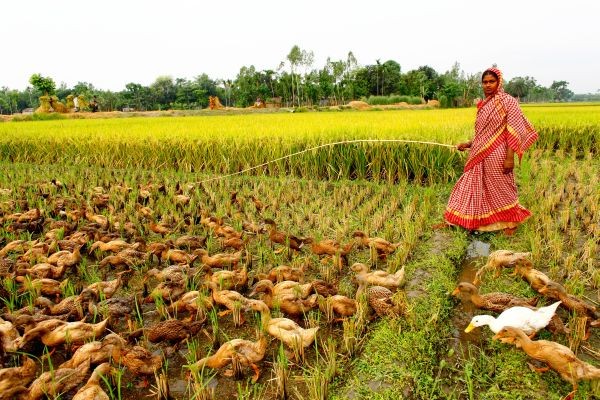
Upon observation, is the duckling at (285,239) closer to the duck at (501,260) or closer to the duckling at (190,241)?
the duckling at (190,241)

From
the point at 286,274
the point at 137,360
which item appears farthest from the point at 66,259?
the point at 286,274

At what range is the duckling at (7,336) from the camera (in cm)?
188

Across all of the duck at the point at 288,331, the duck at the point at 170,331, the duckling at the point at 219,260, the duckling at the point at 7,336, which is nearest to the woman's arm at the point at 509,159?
the duckling at the point at 219,260

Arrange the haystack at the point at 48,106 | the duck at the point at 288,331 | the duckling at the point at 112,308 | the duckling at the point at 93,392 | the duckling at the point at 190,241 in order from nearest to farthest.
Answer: the duckling at the point at 93,392 → the duck at the point at 288,331 → the duckling at the point at 112,308 → the duckling at the point at 190,241 → the haystack at the point at 48,106

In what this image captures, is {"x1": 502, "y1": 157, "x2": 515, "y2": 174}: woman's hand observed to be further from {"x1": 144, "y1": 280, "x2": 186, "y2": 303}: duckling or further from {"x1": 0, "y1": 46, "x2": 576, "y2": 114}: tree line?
{"x1": 0, "y1": 46, "x2": 576, "y2": 114}: tree line

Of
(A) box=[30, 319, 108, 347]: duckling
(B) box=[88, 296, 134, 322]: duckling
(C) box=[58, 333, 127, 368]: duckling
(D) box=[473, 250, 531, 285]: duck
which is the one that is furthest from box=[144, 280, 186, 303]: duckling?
(D) box=[473, 250, 531, 285]: duck

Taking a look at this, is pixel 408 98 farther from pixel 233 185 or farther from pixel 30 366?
pixel 30 366

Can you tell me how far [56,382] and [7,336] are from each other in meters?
0.48

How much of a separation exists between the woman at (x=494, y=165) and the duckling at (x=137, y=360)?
2970 millimetres

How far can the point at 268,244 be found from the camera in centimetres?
362

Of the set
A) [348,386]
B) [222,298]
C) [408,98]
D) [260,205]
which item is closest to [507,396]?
[348,386]

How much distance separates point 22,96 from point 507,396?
9268 cm

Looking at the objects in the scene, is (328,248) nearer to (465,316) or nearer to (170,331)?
(465,316)

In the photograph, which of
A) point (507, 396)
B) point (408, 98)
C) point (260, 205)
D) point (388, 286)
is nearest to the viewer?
point (507, 396)
